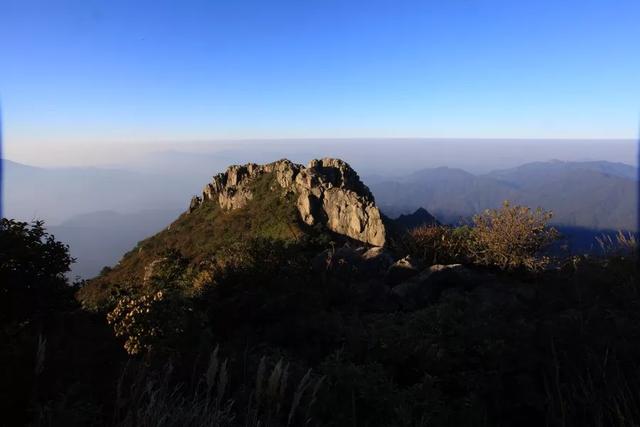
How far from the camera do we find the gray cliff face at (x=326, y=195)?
68.4ft

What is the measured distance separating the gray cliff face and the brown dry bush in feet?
25.3

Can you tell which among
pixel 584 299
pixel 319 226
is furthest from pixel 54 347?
pixel 319 226

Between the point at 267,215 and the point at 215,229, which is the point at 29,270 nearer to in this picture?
the point at 267,215

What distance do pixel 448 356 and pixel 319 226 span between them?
17640 millimetres

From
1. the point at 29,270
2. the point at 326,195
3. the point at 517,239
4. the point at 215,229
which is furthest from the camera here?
the point at 215,229

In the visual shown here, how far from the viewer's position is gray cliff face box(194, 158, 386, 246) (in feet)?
68.4

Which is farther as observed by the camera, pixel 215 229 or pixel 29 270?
pixel 215 229

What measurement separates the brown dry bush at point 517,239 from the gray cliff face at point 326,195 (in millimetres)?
7697

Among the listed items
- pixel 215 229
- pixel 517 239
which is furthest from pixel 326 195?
pixel 215 229

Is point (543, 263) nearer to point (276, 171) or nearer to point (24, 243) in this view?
point (24, 243)

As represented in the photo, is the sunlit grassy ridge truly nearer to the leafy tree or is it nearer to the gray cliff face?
the gray cliff face

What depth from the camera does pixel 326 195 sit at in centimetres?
2545

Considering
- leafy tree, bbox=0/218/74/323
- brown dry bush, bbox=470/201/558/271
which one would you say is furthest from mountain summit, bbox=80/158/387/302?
brown dry bush, bbox=470/201/558/271

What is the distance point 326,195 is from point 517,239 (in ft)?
48.6
